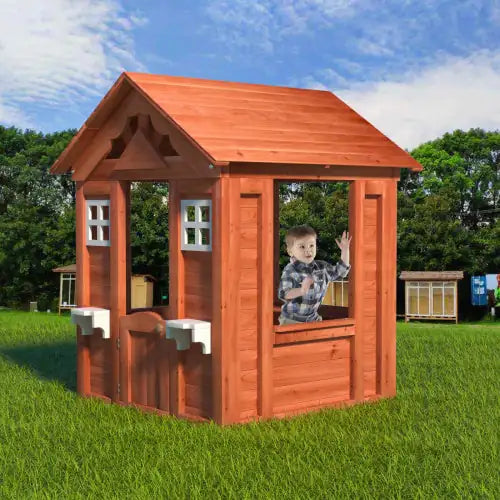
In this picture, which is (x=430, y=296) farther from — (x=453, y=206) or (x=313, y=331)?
(x=313, y=331)

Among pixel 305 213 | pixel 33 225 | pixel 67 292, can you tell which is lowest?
pixel 67 292

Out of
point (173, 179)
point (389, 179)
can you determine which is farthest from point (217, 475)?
point (389, 179)

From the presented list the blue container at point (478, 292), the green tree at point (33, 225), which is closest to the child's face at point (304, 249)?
the blue container at point (478, 292)

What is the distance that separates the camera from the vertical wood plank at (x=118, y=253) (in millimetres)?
9812

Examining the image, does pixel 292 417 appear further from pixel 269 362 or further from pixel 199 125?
pixel 199 125

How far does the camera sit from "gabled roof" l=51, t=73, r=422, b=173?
8578 millimetres

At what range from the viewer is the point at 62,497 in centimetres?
666

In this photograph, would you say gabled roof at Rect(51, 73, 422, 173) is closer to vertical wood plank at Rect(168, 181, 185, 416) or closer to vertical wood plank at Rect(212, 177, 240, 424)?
vertical wood plank at Rect(212, 177, 240, 424)

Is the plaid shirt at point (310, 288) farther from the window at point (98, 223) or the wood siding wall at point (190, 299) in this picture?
the window at point (98, 223)

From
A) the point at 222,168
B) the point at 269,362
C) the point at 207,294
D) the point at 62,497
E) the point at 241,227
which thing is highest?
the point at 222,168

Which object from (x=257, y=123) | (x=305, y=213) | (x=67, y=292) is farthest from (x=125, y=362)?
(x=67, y=292)

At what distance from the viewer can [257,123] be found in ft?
30.0

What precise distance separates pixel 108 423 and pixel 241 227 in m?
2.34

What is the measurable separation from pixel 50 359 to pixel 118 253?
4258mm
